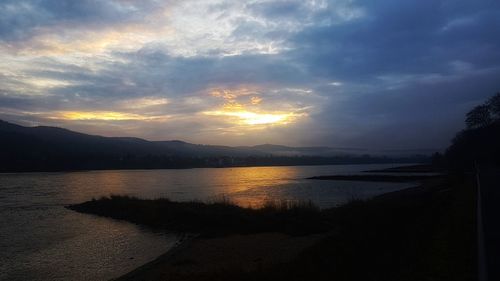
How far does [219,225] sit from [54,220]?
16251mm

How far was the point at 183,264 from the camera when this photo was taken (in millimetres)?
18656

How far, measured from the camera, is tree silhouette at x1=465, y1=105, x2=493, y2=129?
104750mm

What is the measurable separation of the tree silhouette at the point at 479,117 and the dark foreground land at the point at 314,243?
3543 inches

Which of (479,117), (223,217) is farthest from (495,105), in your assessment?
(223,217)

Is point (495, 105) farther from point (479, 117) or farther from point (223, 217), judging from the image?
point (223, 217)

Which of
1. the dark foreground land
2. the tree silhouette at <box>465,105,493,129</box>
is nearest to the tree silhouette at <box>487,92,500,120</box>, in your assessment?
the tree silhouette at <box>465,105,493,129</box>

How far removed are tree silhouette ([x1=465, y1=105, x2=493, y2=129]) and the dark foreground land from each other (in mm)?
90001

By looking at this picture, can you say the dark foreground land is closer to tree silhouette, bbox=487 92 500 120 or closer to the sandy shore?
the sandy shore

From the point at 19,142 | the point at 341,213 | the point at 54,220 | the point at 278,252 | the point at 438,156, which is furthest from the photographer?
the point at 19,142

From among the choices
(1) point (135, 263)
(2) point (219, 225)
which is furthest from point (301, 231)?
(1) point (135, 263)

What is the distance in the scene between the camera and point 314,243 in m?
20.8

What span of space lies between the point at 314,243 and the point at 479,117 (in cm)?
10320

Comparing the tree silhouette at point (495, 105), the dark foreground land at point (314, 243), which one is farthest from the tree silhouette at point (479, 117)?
the dark foreground land at point (314, 243)

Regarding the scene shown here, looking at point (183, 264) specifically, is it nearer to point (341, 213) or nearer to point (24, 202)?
point (341, 213)
